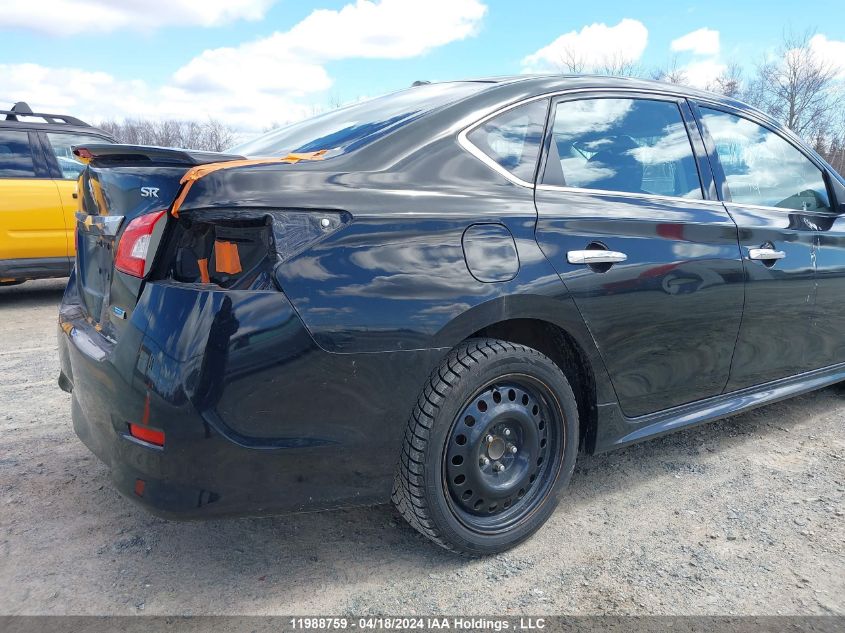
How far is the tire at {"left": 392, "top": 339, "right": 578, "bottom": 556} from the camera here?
2129 mm

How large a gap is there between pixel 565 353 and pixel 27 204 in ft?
19.5

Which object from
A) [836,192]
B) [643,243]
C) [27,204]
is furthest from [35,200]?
[836,192]

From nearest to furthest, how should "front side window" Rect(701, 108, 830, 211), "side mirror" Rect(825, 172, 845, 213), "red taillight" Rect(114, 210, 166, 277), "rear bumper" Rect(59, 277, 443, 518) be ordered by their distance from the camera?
"rear bumper" Rect(59, 277, 443, 518)
"red taillight" Rect(114, 210, 166, 277)
"front side window" Rect(701, 108, 830, 211)
"side mirror" Rect(825, 172, 845, 213)

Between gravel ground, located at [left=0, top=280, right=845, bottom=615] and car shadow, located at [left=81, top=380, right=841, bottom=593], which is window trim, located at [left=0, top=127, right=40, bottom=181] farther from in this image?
car shadow, located at [left=81, top=380, right=841, bottom=593]

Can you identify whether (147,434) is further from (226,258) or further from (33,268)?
(33,268)

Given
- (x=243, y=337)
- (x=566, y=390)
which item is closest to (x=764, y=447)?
(x=566, y=390)

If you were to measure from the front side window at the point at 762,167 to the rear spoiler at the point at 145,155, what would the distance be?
2234 millimetres

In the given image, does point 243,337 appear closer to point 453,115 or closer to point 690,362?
point 453,115

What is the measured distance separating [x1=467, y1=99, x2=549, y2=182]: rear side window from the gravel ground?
4.58 feet

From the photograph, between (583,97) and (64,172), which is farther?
(64,172)

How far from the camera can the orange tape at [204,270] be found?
1892mm

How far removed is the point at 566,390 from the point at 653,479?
920 mm

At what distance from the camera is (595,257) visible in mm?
2414

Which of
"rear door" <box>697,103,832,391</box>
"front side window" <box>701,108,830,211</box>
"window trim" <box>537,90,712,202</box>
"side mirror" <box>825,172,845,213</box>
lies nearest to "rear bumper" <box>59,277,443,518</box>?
"window trim" <box>537,90,712,202</box>
